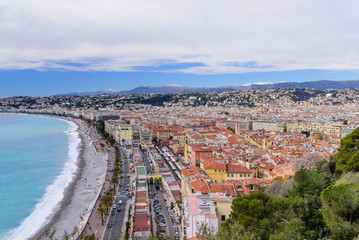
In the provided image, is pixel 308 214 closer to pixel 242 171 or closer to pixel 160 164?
pixel 242 171

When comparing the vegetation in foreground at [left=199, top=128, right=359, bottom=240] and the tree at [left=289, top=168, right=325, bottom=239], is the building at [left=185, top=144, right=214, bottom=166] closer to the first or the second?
the vegetation in foreground at [left=199, top=128, right=359, bottom=240]

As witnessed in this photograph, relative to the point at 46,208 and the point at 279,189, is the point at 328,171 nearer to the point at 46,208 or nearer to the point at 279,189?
the point at 279,189

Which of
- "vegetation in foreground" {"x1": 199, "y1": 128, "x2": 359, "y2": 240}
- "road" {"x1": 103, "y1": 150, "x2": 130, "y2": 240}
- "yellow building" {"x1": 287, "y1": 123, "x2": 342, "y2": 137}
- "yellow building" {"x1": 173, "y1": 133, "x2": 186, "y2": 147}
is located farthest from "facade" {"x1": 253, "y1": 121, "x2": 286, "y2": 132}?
"vegetation in foreground" {"x1": 199, "y1": 128, "x2": 359, "y2": 240}

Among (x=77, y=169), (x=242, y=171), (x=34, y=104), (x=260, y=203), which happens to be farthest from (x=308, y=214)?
(x=34, y=104)

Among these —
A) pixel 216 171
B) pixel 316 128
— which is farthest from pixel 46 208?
pixel 316 128

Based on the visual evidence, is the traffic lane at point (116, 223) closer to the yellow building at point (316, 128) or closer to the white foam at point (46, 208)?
the white foam at point (46, 208)

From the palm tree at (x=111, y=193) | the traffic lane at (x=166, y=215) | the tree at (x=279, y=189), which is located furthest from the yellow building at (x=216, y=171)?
the palm tree at (x=111, y=193)
